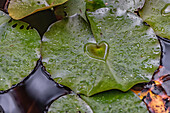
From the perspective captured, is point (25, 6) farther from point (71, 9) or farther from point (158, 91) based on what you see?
point (158, 91)

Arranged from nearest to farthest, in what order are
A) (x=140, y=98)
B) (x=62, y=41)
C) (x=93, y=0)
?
(x=140, y=98)
(x=62, y=41)
(x=93, y=0)

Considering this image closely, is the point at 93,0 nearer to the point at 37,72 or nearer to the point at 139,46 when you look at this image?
the point at 139,46

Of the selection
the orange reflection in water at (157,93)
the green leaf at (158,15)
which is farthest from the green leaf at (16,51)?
the green leaf at (158,15)

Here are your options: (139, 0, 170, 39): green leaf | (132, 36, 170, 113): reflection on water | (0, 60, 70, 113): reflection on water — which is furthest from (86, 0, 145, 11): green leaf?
(0, 60, 70, 113): reflection on water

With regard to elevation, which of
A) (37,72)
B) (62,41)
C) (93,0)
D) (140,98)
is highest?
(93,0)

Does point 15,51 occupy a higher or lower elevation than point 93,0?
lower

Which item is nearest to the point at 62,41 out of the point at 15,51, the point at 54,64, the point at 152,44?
the point at 54,64

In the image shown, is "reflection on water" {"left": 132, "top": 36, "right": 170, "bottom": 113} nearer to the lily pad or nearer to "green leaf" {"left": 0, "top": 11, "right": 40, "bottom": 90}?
the lily pad
